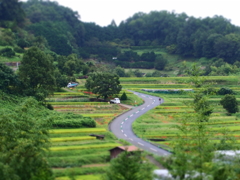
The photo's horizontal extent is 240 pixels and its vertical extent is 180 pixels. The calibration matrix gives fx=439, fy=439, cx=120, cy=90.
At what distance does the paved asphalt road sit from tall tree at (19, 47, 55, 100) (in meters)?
11.4

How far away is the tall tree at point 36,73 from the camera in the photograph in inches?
2279

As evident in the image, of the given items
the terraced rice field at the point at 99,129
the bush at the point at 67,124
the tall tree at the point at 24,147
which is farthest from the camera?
the bush at the point at 67,124

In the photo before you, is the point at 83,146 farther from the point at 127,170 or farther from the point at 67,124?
the point at 127,170

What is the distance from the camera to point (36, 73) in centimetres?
5759

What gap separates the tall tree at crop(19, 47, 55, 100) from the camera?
5788 centimetres

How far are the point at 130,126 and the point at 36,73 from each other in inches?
639

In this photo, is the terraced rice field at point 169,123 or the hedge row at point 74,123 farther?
the hedge row at point 74,123

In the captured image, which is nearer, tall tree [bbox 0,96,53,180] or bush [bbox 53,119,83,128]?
tall tree [bbox 0,96,53,180]

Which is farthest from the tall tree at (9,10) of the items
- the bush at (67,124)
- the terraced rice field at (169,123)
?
the bush at (67,124)

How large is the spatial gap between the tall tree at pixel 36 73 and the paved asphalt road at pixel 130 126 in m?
11.4

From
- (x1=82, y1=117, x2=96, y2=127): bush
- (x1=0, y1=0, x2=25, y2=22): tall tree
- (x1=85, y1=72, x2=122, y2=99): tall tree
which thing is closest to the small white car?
(x1=85, y1=72, x2=122, y2=99): tall tree

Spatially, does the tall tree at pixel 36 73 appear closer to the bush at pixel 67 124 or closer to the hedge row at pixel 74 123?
the hedge row at pixel 74 123

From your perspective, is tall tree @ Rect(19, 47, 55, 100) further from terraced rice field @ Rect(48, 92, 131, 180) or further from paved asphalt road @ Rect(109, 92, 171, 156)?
paved asphalt road @ Rect(109, 92, 171, 156)

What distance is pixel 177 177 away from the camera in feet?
88.5
